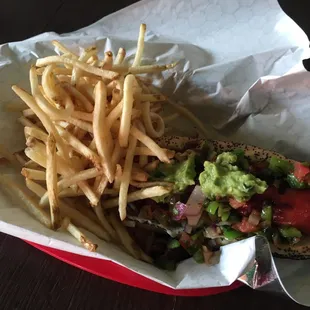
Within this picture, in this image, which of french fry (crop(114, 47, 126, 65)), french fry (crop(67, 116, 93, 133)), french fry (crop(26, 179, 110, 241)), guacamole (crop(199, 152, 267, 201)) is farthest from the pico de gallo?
french fry (crop(114, 47, 126, 65))

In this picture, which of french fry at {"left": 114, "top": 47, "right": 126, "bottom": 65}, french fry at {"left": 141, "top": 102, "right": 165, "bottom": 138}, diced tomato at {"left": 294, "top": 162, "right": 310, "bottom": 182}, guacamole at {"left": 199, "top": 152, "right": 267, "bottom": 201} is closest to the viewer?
guacamole at {"left": 199, "top": 152, "right": 267, "bottom": 201}

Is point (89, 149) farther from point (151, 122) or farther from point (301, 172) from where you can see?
point (301, 172)

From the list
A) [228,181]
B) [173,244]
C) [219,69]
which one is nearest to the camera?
[228,181]

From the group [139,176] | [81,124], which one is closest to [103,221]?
[139,176]

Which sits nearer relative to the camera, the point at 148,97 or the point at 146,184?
the point at 146,184

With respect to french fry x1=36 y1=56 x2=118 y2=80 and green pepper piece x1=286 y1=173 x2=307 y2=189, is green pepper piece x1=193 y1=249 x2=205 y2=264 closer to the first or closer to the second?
green pepper piece x1=286 y1=173 x2=307 y2=189

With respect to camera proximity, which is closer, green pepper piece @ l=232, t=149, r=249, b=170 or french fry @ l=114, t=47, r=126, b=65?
green pepper piece @ l=232, t=149, r=249, b=170
